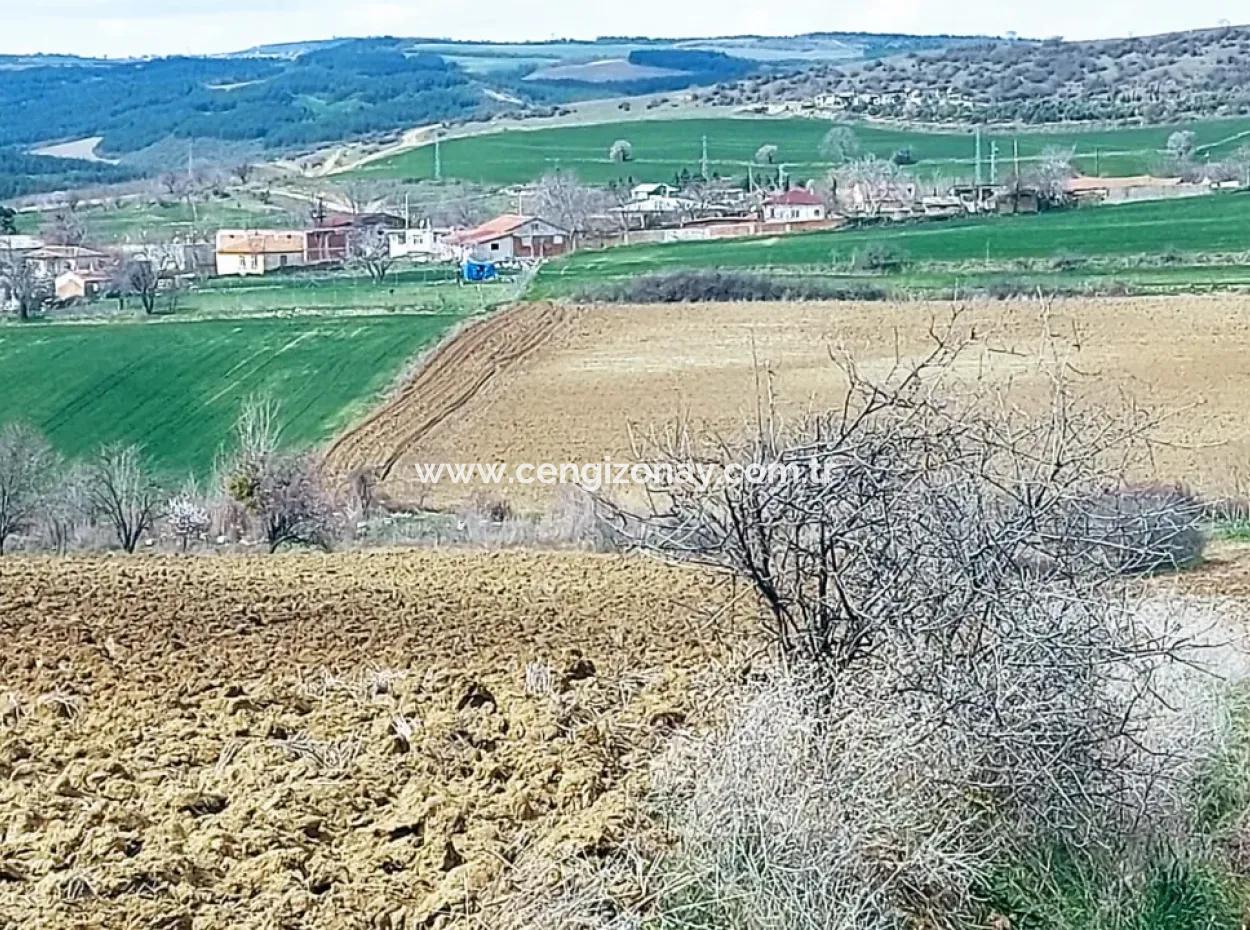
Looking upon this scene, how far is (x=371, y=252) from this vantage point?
5562 cm

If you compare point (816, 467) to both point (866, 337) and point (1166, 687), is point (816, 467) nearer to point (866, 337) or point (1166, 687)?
point (1166, 687)

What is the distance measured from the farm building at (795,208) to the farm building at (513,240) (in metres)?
6.82

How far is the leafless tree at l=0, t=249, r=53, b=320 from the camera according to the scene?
45.7m

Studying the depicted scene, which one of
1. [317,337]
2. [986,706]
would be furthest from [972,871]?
[317,337]

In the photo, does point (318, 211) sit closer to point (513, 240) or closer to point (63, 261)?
point (513, 240)

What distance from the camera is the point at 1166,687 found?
8344mm

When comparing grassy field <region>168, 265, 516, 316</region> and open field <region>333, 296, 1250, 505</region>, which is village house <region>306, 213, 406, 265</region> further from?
open field <region>333, 296, 1250, 505</region>

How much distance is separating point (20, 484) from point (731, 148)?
64.7 metres

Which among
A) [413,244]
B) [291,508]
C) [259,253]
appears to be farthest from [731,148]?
[291,508]

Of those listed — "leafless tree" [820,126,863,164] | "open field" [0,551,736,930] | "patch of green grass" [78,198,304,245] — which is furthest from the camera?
"leafless tree" [820,126,863,164]

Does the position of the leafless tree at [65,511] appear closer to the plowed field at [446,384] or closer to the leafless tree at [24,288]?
the plowed field at [446,384]

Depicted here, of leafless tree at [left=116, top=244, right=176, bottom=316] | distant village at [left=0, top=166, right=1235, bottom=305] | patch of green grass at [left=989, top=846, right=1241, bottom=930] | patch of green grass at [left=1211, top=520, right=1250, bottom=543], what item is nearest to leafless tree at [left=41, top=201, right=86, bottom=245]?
distant village at [left=0, top=166, right=1235, bottom=305]

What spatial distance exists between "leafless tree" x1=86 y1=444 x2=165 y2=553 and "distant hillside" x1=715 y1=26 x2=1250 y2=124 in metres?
62.1

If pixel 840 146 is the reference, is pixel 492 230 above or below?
below
